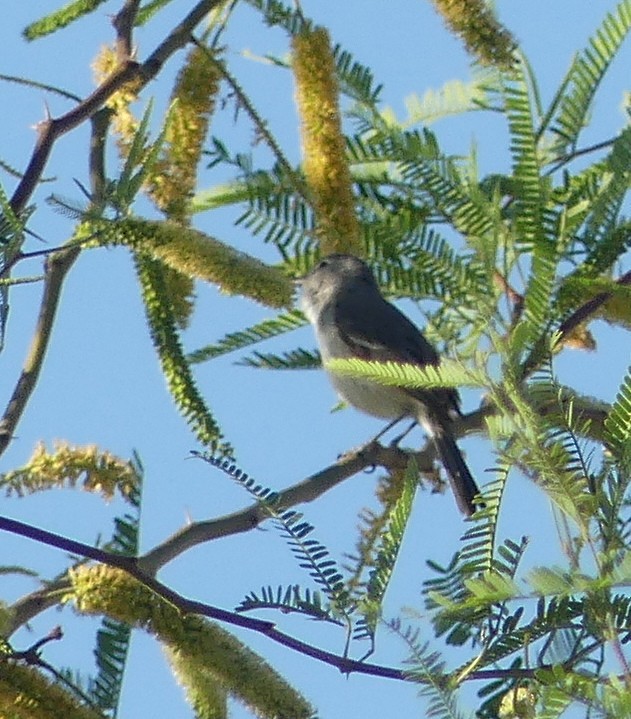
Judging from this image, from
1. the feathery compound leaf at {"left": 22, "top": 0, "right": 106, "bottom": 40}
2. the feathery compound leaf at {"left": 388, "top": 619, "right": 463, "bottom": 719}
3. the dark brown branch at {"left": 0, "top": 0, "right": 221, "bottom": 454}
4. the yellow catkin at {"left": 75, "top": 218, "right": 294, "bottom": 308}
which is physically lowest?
the feathery compound leaf at {"left": 388, "top": 619, "right": 463, "bottom": 719}

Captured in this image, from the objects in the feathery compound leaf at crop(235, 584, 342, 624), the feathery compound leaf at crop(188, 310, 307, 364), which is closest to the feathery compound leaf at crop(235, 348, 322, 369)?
the feathery compound leaf at crop(188, 310, 307, 364)

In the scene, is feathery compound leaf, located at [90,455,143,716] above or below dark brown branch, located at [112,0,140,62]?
below

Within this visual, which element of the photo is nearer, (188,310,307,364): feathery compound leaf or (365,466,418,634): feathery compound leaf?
(365,466,418,634): feathery compound leaf

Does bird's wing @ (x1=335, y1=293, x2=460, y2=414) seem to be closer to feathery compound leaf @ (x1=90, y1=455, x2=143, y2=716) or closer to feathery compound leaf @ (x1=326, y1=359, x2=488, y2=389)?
feathery compound leaf @ (x1=90, y1=455, x2=143, y2=716)

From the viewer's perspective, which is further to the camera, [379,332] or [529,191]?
[379,332]

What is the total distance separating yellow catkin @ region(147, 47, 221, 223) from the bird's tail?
146 centimetres

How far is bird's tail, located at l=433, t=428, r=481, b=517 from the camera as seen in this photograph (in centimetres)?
407

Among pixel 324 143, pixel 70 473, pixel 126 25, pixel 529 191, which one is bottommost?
pixel 70 473

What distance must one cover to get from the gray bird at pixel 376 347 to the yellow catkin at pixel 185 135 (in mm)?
1268

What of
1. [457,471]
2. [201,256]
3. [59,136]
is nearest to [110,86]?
[59,136]

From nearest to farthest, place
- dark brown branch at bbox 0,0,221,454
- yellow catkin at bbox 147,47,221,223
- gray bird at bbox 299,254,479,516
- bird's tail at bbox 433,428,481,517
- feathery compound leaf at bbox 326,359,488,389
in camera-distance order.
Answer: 1. feathery compound leaf at bbox 326,359,488,389
2. dark brown branch at bbox 0,0,221,454
3. yellow catkin at bbox 147,47,221,223
4. bird's tail at bbox 433,428,481,517
5. gray bird at bbox 299,254,479,516

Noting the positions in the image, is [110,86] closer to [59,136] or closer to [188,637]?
[59,136]

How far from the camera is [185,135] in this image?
9.25 feet

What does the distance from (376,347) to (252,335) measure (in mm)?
2228
